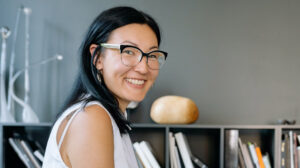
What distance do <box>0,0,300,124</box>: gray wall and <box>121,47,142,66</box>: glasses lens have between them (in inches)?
53.7

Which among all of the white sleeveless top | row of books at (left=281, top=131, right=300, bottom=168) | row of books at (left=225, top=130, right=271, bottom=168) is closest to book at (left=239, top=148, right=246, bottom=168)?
row of books at (left=225, top=130, right=271, bottom=168)

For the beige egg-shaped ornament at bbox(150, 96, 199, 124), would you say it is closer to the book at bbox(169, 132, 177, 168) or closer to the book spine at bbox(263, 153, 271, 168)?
the book at bbox(169, 132, 177, 168)

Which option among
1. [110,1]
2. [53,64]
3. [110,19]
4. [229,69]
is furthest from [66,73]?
[110,19]

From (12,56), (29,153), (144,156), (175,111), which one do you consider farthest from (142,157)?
(12,56)

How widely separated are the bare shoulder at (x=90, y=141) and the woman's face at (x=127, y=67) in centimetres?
14

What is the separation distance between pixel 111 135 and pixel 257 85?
1738 mm

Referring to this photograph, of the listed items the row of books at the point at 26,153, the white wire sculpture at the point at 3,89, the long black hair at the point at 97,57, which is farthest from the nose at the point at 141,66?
the white wire sculpture at the point at 3,89

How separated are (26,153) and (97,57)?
142 centimetres

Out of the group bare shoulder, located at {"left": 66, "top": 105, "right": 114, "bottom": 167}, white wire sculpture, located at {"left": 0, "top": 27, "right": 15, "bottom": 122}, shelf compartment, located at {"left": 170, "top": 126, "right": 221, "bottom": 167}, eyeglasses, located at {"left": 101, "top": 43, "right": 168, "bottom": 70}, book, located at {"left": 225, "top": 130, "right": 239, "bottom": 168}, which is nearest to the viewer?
bare shoulder, located at {"left": 66, "top": 105, "right": 114, "bottom": 167}

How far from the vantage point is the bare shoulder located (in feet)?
2.00

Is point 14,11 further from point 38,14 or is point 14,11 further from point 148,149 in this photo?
point 148,149

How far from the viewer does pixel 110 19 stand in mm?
764

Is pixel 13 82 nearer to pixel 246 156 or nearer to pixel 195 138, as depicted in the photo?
pixel 195 138

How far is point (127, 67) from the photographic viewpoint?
2.45 ft
